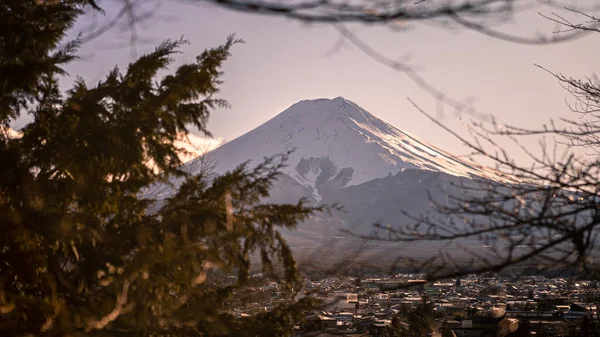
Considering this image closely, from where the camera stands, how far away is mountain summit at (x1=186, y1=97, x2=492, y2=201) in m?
139

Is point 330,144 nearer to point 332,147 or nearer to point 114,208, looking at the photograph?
point 332,147

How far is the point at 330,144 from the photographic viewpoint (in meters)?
160

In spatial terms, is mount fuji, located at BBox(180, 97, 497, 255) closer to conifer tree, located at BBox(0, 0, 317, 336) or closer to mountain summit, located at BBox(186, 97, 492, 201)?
mountain summit, located at BBox(186, 97, 492, 201)

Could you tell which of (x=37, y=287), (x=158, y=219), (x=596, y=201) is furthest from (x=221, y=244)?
(x=596, y=201)

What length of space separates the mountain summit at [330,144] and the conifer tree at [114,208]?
12571 centimetres

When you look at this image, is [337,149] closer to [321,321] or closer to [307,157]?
[307,157]

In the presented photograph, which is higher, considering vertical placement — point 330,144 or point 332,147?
point 330,144

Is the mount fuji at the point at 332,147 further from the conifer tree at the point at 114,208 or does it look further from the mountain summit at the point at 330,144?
the conifer tree at the point at 114,208

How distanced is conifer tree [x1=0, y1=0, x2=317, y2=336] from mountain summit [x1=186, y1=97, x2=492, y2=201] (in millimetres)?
125705

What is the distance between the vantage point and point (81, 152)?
5812 mm

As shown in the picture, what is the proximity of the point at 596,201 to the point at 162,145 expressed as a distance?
421 cm

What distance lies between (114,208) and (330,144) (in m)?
154

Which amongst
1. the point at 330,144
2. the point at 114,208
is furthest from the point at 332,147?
the point at 114,208

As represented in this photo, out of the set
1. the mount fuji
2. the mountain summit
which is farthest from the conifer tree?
the mountain summit
